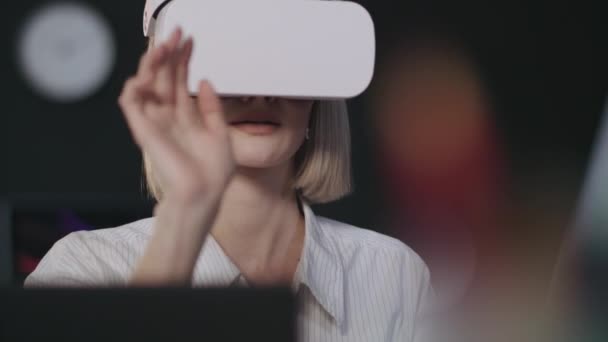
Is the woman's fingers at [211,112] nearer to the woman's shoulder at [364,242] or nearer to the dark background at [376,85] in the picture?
the woman's shoulder at [364,242]

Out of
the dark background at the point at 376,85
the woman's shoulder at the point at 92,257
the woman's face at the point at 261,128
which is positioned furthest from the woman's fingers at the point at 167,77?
the dark background at the point at 376,85

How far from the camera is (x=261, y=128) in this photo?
915mm

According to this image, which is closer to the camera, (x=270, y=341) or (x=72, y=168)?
(x=270, y=341)

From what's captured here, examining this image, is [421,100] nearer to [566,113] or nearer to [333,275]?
[566,113]

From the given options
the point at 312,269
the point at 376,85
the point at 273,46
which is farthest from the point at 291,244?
the point at 376,85

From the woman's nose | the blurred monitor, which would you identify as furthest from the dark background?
the woman's nose

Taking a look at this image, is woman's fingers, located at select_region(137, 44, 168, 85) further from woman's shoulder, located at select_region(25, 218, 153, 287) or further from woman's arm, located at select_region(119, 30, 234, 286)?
woman's shoulder, located at select_region(25, 218, 153, 287)

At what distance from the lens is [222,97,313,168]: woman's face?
0.91 meters

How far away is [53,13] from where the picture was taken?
2748 mm

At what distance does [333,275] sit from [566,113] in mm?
2121

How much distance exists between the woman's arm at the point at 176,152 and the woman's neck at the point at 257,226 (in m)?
0.38

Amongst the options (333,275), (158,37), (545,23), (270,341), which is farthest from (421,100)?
(270,341)

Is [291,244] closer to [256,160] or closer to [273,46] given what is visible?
[256,160]

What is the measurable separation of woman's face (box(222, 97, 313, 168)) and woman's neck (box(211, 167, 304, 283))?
0.05 metres
